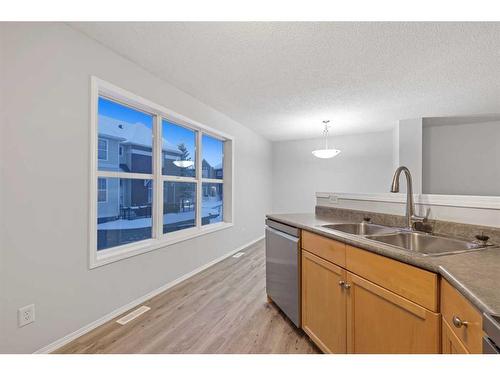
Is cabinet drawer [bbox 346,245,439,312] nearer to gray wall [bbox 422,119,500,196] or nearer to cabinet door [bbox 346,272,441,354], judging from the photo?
cabinet door [bbox 346,272,441,354]

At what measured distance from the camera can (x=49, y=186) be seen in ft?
5.52

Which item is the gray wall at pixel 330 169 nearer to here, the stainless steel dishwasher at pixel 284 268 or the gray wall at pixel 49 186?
the stainless steel dishwasher at pixel 284 268

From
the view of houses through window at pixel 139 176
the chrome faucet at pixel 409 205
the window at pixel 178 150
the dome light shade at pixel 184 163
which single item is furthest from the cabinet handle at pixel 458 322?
the dome light shade at pixel 184 163

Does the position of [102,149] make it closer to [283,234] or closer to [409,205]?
[283,234]

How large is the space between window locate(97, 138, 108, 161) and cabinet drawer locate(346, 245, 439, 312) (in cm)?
219

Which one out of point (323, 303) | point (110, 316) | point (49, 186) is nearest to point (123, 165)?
point (49, 186)

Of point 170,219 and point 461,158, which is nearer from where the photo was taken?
point 170,219

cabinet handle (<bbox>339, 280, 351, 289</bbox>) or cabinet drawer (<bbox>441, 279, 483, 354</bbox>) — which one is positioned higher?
cabinet drawer (<bbox>441, 279, 483, 354</bbox>)

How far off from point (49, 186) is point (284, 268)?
1856 millimetres

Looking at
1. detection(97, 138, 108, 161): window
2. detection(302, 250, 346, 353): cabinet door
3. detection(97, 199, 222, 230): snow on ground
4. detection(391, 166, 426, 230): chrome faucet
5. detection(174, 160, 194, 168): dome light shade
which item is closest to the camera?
detection(302, 250, 346, 353): cabinet door

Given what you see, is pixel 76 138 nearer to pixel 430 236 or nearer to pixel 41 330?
→ pixel 41 330

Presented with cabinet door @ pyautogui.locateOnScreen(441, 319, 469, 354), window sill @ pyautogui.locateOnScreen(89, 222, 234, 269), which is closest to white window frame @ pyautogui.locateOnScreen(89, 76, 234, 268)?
window sill @ pyautogui.locateOnScreen(89, 222, 234, 269)

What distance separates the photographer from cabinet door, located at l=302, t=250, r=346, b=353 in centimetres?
144
